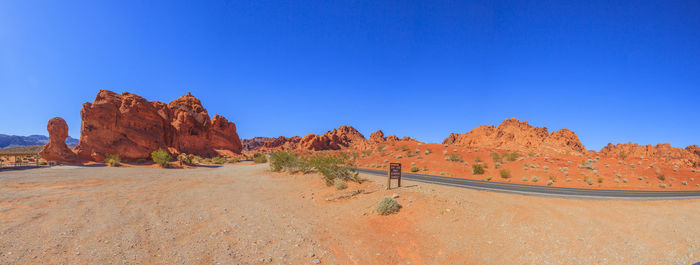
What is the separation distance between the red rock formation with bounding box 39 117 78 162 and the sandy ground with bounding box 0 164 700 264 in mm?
21032

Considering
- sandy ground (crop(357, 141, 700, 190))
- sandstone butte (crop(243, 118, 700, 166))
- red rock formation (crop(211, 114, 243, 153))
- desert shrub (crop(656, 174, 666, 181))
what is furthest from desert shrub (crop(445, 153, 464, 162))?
red rock formation (crop(211, 114, 243, 153))

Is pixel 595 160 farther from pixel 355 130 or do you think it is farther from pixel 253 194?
pixel 355 130

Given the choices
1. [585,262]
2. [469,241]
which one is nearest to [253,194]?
[469,241]

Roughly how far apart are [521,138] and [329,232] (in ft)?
249

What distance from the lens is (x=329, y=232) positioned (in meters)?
6.27

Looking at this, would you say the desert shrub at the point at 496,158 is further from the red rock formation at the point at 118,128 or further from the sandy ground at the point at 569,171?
the red rock formation at the point at 118,128

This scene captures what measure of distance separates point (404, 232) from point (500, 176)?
70.5 feet

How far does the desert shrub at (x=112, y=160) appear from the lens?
23828 mm

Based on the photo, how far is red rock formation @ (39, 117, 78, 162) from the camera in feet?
77.0

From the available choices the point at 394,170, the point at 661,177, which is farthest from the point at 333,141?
the point at 394,170

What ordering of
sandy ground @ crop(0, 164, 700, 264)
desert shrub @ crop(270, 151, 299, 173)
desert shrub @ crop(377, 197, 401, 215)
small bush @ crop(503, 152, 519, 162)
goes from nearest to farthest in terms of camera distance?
sandy ground @ crop(0, 164, 700, 264) < desert shrub @ crop(377, 197, 401, 215) < desert shrub @ crop(270, 151, 299, 173) < small bush @ crop(503, 152, 519, 162)

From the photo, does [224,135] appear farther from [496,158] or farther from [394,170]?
[394,170]

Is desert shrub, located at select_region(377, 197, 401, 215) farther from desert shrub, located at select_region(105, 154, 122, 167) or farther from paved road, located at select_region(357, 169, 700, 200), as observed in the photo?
desert shrub, located at select_region(105, 154, 122, 167)

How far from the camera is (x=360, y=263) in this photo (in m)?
4.72
